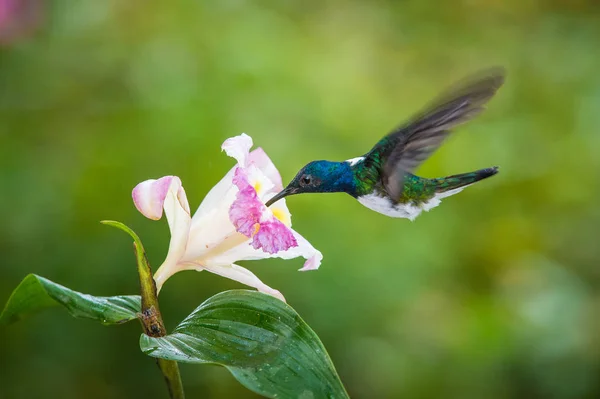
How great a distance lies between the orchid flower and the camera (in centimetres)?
71

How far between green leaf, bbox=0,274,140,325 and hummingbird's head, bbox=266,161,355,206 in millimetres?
209

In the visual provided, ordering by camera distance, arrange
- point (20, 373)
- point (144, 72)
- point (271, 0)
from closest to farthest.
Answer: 1. point (20, 373)
2. point (144, 72)
3. point (271, 0)

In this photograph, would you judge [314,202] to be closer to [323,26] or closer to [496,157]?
[496,157]

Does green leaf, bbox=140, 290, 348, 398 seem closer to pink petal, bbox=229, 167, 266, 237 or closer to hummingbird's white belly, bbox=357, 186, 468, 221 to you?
pink petal, bbox=229, 167, 266, 237

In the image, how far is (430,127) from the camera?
0.82 m

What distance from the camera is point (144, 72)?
2.30 meters

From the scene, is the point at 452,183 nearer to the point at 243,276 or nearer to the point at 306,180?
the point at 306,180

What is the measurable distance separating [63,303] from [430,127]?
0.44m

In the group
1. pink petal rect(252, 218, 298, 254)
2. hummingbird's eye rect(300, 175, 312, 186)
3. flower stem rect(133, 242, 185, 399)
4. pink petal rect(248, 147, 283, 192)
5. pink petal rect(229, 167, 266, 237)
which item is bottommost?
flower stem rect(133, 242, 185, 399)

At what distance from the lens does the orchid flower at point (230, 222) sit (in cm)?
71

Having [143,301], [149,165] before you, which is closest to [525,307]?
[149,165]

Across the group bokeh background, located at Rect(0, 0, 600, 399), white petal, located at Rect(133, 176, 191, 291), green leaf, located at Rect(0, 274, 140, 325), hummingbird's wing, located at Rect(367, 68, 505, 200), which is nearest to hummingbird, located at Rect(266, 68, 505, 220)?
hummingbird's wing, located at Rect(367, 68, 505, 200)

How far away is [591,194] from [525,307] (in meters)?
0.62

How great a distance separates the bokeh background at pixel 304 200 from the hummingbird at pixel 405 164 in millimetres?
904
